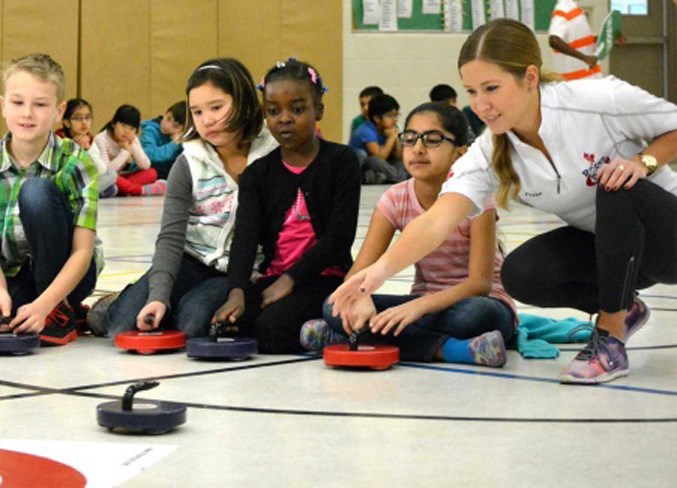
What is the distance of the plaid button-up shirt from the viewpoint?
2.83 metres

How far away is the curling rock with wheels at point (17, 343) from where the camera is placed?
2594 millimetres

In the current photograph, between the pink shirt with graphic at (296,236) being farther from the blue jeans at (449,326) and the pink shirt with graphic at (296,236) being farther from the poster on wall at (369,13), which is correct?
the poster on wall at (369,13)

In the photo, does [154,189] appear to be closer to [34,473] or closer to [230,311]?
[230,311]

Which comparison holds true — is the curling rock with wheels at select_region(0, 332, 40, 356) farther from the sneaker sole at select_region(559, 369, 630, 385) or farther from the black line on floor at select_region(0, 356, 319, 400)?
the sneaker sole at select_region(559, 369, 630, 385)

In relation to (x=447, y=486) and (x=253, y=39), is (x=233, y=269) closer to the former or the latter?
(x=447, y=486)

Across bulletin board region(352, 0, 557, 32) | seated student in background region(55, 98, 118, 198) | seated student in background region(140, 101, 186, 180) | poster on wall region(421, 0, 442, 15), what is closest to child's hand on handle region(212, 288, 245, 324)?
Answer: seated student in background region(55, 98, 118, 198)

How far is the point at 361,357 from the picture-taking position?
94.7 inches

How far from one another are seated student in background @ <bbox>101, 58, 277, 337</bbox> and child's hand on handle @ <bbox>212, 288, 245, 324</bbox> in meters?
0.13

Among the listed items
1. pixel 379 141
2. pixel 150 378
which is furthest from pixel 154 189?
pixel 150 378

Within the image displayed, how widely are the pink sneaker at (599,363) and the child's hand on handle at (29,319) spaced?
1.05 m

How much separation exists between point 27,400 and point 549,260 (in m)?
1.03

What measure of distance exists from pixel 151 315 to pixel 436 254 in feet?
1.96

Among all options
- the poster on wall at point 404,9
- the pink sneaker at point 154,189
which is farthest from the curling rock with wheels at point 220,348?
the poster on wall at point 404,9

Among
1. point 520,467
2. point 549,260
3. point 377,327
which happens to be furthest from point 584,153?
point 520,467
